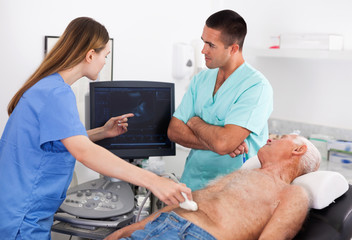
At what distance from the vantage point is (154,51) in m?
3.24

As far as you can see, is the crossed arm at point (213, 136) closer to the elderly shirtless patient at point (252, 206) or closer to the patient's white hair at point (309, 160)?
the elderly shirtless patient at point (252, 206)

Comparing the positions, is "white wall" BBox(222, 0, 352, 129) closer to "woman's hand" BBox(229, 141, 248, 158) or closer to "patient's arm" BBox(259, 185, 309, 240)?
"woman's hand" BBox(229, 141, 248, 158)

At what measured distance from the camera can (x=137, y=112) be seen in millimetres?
2441

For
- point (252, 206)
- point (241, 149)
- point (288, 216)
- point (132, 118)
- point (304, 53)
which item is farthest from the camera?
point (304, 53)

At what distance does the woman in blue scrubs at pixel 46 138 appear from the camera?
1.51 m

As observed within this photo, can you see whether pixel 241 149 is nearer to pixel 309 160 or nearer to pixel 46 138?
pixel 309 160

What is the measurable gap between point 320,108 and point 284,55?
436 millimetres

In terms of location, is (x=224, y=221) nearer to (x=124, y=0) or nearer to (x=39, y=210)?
(x=39, y=210)

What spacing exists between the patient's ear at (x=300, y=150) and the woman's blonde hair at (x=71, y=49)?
91 cm

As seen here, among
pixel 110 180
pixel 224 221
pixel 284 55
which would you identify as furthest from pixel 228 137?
pixel 284 55

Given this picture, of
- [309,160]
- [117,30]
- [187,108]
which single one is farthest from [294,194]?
[117,30]

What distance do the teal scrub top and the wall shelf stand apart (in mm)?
820

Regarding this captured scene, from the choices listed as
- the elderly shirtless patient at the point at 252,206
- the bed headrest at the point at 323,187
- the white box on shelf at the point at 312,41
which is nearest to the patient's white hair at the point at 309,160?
the elderly shirtless patient at the point at 252,206

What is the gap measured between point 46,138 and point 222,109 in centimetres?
88
